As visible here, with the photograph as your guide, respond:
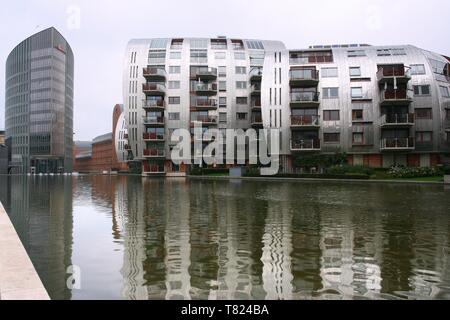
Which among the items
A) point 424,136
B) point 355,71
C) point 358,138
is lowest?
point 358,138

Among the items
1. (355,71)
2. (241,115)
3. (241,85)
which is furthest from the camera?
(241,115)

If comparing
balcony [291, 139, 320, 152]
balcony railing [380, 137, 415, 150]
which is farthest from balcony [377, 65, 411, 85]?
balcony [291, 139, 320, 152]

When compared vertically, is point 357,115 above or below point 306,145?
above

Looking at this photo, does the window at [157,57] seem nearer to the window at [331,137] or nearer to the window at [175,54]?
the window at [175,54]

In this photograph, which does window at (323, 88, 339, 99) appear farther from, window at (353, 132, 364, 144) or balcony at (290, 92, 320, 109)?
window at (353, 132, 364, 144)

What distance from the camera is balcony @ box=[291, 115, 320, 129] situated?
52.6 m

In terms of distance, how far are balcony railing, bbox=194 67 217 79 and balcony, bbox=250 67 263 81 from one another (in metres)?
5.87

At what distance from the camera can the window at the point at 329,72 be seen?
5369cm

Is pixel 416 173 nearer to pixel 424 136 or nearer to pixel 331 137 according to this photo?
pixel 424 136

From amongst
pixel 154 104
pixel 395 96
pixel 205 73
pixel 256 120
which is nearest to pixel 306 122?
pixel 395 96

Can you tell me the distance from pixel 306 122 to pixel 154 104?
79.2 feet

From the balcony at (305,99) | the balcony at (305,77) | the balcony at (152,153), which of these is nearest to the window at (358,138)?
the balcony at (305,99)

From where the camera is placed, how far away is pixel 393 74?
50.3 m

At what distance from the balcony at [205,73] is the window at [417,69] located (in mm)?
28233
